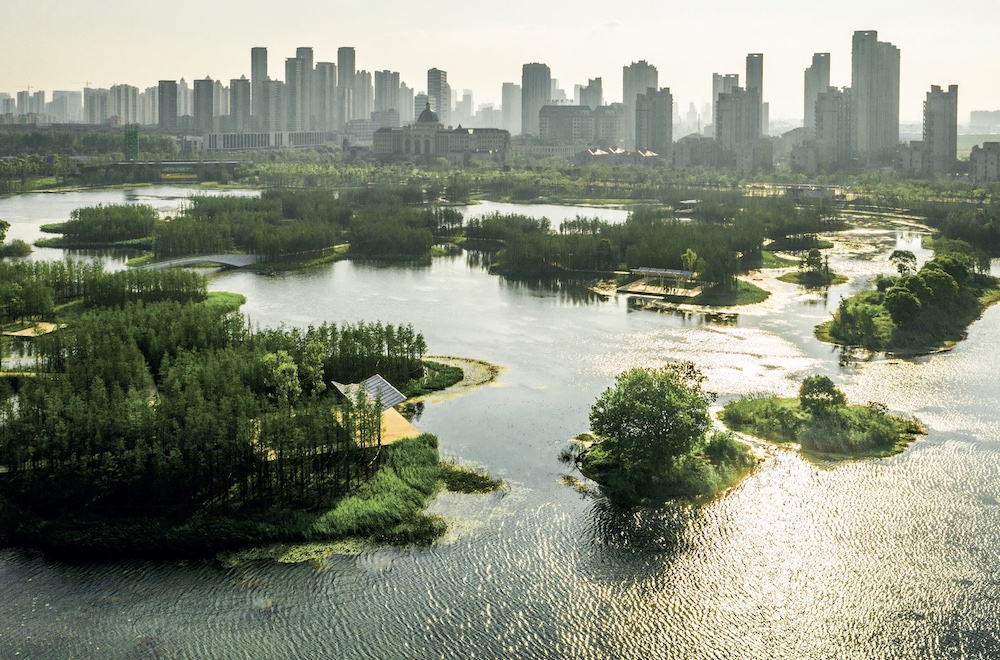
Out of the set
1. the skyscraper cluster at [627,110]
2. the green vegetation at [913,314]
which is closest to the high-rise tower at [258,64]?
the skyscraper cluster at [627,110]

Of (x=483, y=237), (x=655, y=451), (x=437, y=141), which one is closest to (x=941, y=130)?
(x=437, y=141)

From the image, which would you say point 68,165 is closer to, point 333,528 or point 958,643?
point 333,528

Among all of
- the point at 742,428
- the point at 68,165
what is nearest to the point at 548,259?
the point at 742,428

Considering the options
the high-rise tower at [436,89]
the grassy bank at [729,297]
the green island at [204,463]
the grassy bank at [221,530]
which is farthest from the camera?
the high-rise tower at [436,89]

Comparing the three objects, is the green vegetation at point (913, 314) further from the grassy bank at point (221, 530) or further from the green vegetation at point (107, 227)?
the green vegetation at point (107, 227)

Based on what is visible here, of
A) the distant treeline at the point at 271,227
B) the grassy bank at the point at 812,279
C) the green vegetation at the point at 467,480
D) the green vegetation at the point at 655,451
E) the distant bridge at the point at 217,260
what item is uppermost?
the distant treeline at the point at 271,227

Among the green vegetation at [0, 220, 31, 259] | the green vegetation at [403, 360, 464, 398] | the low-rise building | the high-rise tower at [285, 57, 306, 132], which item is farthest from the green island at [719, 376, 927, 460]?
the high-rise tower at [285, 57, 306, 132]

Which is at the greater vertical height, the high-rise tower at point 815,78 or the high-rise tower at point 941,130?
the high-rise tower at point 815,78

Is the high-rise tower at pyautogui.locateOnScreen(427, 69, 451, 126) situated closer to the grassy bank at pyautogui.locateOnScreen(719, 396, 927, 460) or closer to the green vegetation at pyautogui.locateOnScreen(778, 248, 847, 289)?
the green vegetation at pyautogui.locateOnScreen(778, 248, 847, 289)
